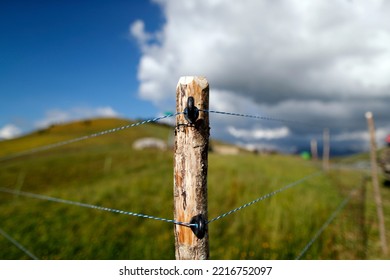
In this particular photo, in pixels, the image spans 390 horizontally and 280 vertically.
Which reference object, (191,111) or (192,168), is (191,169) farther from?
(191,111)

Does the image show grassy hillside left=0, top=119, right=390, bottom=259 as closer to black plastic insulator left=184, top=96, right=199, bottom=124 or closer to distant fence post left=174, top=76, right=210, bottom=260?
distant fence post left=174, top=76, right=210, bottom=260

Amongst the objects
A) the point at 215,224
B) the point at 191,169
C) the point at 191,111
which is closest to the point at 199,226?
the point at 191,169

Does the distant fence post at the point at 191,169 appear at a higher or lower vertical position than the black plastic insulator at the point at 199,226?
higher

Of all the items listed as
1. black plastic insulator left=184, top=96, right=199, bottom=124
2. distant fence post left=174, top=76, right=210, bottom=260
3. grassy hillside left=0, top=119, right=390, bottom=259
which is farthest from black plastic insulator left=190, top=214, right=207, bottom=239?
grassy hillside left=0, top=119, right=390, bottom=259

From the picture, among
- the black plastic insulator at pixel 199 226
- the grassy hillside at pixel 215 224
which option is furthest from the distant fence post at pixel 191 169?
the grassy hillside at pixel 215 224

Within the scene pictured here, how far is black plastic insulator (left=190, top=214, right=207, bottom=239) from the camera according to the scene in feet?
8.09

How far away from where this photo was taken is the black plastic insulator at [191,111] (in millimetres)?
2447

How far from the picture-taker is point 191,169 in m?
2.55

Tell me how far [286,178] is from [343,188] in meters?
3.31

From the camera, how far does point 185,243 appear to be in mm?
2545

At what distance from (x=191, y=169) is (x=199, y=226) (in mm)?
508

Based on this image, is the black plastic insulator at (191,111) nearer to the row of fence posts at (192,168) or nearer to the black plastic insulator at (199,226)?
the row of fence posts at (192,168)
